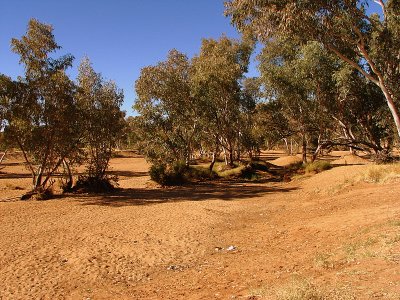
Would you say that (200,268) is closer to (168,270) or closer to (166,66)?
(168,270)

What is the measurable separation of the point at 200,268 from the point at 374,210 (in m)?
6.29

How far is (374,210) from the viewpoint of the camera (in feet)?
41.5

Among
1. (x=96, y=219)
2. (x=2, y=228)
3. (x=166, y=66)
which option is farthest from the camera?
(x=166, y=66)

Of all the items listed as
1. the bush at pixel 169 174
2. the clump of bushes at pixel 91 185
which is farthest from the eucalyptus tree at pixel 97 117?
the bush at pixel 169 174

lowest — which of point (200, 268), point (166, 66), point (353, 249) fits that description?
point (200, 268)

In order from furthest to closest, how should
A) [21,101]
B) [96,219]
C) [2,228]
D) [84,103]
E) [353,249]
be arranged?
1. [84,103]
2. [21,101]
3. [96,219]
4. [2,228]
5. [353,249]

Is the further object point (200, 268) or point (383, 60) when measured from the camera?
point (383, 60)

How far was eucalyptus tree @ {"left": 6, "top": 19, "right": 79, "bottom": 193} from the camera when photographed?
65.9 feet

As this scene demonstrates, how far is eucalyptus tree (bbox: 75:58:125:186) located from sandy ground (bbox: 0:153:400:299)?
432 cm

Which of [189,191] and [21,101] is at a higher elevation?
[21,101]

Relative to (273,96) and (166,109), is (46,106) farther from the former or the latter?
(273,96)

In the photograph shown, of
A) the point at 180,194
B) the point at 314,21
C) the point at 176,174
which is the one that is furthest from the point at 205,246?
the point at 176,174

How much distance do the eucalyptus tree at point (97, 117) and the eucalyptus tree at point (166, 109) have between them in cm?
529

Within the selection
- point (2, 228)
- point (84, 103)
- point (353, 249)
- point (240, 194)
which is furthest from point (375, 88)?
point (2, 228)
